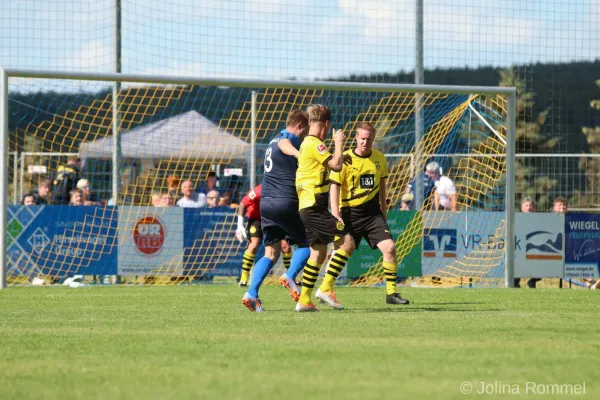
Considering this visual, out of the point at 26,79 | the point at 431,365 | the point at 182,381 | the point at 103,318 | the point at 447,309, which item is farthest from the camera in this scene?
the point at 26,79

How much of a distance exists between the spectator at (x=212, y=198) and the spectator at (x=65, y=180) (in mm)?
2311

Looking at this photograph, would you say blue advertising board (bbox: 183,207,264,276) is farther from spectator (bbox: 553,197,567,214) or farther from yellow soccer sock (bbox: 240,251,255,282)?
spectator (bbox: 553,197,567,214)

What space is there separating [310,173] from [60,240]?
25.5 feet

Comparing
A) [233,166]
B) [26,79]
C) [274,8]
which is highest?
[274,8]

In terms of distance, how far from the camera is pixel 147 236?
17.2 m

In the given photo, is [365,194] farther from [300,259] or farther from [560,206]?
[560,206]

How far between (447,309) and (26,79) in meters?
7.97

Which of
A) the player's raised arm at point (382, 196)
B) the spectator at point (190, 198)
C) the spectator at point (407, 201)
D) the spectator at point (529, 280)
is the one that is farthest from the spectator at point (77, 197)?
the player's raised arm at point (382, 196)


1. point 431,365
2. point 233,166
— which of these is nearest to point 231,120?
point 233,166

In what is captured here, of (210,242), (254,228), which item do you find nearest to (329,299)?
(254,228)

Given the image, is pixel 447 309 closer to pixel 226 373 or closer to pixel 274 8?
pixel 226 373

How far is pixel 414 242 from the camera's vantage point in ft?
57.5

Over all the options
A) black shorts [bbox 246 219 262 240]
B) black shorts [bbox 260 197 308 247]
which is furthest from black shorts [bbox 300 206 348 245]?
black shorts [bbox 246 219 262 240]

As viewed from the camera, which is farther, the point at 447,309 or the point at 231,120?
the point at 231,120
